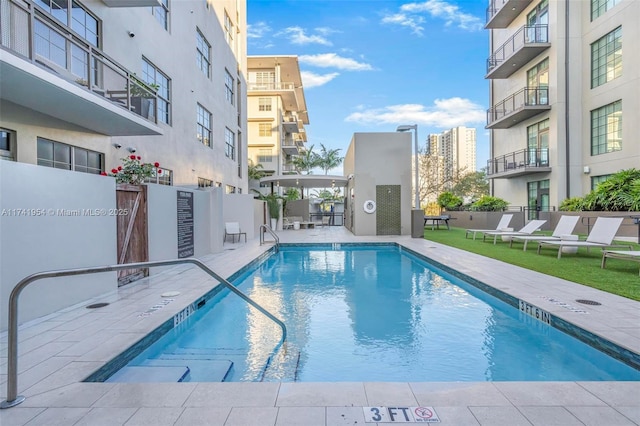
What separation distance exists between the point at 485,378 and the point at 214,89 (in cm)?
1600

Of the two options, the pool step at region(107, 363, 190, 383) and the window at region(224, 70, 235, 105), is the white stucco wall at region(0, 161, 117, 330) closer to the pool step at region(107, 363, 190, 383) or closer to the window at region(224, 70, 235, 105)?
the pool step at region(107, 363, 190, 383)

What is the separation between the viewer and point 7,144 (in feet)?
18.7

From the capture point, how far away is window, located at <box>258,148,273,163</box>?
104 feet

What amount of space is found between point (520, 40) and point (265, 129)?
2100cm

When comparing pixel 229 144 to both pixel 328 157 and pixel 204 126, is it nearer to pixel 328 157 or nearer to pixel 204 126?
pixel 204 126

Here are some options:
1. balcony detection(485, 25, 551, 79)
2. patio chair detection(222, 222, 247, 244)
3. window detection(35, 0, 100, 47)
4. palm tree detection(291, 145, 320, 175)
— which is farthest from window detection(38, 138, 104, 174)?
palm tree detection(291, 145, 320, 175)

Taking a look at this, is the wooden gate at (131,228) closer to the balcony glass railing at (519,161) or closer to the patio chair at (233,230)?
the patio chair at (233,230)

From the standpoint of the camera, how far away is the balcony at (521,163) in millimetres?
17438

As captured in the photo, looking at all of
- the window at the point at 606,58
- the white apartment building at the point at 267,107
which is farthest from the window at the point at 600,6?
A: the white apartment building at the point at 267,107

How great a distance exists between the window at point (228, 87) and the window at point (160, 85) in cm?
693

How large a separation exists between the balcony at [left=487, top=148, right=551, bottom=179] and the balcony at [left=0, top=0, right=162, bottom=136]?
17718 millimetres

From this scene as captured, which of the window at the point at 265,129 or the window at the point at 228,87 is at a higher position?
the window at the point at 265,129

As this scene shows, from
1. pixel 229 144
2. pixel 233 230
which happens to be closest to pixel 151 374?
pixel 233 230

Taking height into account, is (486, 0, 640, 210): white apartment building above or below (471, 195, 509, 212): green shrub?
above
